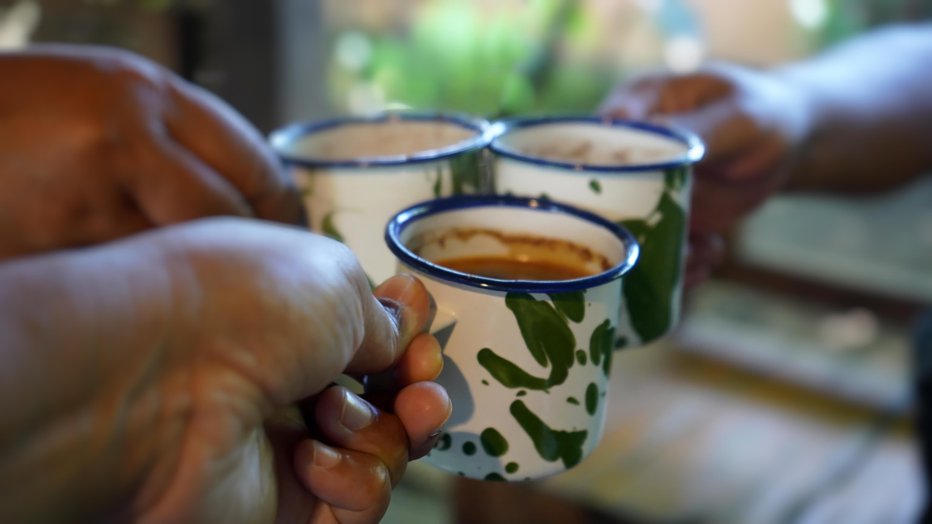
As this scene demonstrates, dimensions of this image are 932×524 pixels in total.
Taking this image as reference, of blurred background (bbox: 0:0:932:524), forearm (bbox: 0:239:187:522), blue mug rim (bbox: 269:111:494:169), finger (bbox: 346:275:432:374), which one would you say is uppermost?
forearm (bbox: 0:239:187:522)

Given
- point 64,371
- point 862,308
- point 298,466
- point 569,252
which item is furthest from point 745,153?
point 862,308

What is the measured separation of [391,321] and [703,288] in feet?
5.26

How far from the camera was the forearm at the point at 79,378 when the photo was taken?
0.27 meters

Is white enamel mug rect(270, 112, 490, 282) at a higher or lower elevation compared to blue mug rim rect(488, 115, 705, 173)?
lower

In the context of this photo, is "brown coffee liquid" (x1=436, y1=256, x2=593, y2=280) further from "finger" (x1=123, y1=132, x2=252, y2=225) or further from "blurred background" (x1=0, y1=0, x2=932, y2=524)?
"blurred background" (x1=0, y1=0, x2=932, y2=524)

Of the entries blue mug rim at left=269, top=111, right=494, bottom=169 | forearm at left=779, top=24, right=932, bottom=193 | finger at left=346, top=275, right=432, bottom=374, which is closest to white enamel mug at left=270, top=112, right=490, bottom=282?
blue mug rim at left=269, top=111, right=494, bottom=169

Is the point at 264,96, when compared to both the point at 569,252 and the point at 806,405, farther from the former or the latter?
the point at 806,405

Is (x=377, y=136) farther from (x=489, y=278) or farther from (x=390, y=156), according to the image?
(x=489, y=278)

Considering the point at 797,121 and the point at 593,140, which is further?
the point at 797,121

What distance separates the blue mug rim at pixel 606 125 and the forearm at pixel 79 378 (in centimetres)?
39

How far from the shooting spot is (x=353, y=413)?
0.43 metres

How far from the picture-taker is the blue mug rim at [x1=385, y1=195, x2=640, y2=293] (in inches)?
19.1

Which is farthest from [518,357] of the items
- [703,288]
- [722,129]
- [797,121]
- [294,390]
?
[703,288]

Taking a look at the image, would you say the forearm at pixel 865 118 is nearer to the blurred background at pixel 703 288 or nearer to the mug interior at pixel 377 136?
the blurred background at pixel 703 288
